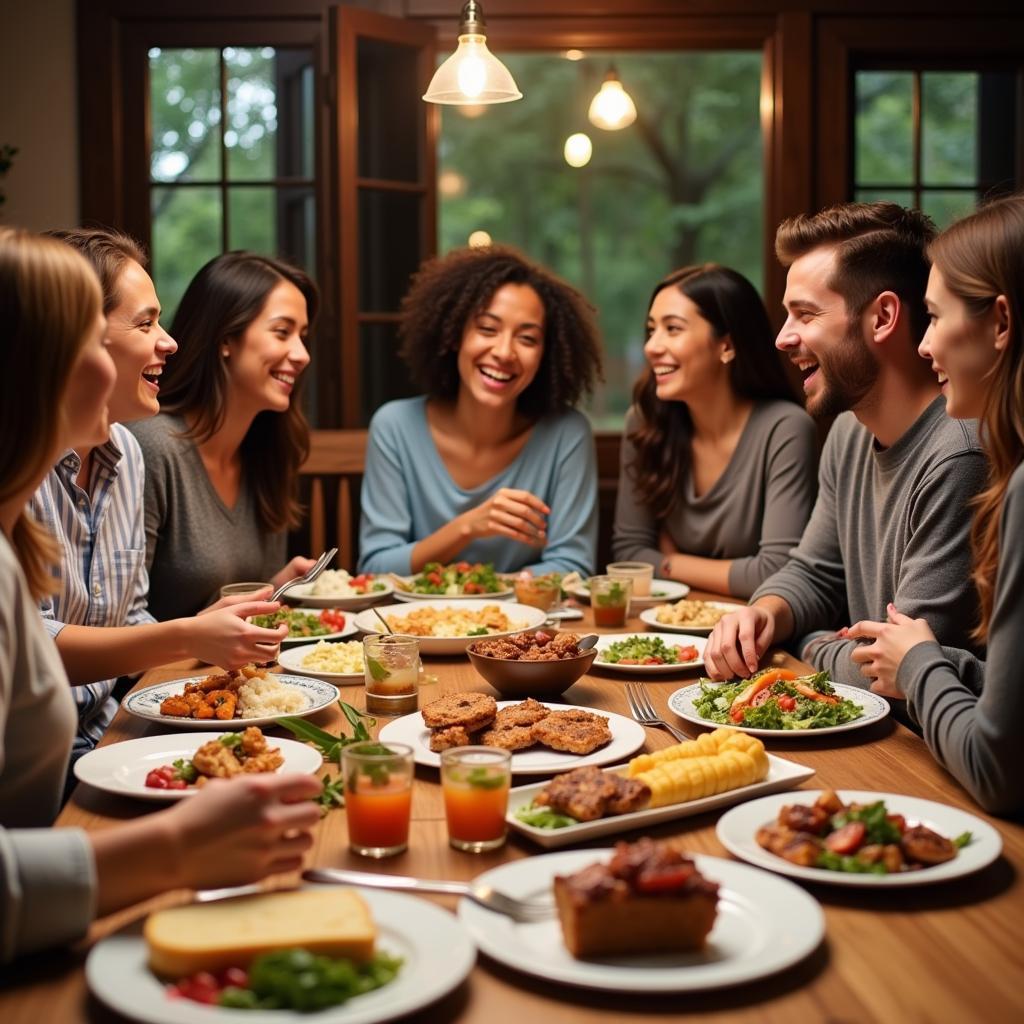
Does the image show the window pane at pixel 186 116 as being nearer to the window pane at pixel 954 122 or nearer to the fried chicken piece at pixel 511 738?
the window pane at pixel 954 122

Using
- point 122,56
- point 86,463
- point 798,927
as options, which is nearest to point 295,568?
point 86,463

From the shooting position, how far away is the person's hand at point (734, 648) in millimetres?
2113

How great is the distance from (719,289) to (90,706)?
6.91 feet

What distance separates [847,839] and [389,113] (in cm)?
388

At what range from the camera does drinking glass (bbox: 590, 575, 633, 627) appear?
2.57m

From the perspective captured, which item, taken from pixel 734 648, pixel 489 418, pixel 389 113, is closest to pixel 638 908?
pixel 734 648

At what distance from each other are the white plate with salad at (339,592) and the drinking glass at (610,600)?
0.55 meters

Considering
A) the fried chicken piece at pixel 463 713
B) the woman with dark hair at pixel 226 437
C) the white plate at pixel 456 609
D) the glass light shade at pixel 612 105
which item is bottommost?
the white plate at pixel 456 609

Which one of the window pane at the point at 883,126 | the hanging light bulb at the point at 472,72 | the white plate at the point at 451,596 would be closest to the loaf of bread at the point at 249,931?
the white plate at the point at 451,596

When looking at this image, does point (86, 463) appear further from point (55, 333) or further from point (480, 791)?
point (480, 791)

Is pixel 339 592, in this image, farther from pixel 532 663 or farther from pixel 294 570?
pixel 532 663

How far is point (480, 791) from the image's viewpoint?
52.1 inches

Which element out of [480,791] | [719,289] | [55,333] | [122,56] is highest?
[122,56]

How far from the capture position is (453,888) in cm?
121
